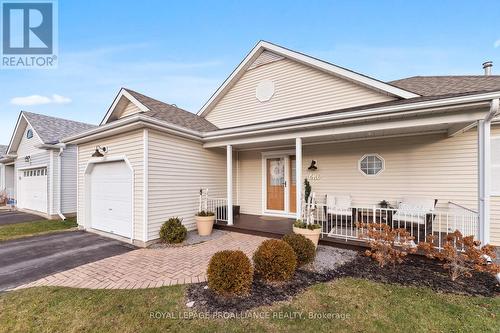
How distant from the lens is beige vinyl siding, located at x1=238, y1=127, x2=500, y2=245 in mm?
6141

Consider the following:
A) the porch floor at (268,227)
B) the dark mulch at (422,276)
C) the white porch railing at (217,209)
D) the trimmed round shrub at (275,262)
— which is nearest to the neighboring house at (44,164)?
the white porch railing at (217,209)

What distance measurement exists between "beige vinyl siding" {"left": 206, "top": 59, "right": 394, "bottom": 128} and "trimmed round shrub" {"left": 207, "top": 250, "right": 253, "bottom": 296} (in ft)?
20.4

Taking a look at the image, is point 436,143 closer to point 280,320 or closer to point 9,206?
point 280,320

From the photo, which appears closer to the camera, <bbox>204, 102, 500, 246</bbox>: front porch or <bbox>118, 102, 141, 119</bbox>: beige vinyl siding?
<bbox>204, 102, 500, 246</bbox>: front porch

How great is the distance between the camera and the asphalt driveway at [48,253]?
179 inches

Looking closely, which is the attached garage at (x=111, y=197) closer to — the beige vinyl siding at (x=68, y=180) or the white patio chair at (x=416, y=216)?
the beige vinyl siding at (x=68, y=180)

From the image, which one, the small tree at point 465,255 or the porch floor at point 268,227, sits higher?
the small tree at point 465,255

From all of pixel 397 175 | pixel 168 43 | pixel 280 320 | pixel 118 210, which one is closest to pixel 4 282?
pixel 118 210

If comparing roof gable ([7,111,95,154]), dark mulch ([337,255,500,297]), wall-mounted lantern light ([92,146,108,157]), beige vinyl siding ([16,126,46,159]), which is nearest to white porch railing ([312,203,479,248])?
dark mulch ([337,255,500,297])

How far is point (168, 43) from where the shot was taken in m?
10.9

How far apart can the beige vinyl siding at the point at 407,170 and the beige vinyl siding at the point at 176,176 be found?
150 inches

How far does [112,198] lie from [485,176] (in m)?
9.80

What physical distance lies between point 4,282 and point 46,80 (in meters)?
9.31

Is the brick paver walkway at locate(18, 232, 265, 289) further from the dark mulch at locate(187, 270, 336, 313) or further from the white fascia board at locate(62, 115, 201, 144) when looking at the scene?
the white fascia board at locate(62, 115, 201, 144)
